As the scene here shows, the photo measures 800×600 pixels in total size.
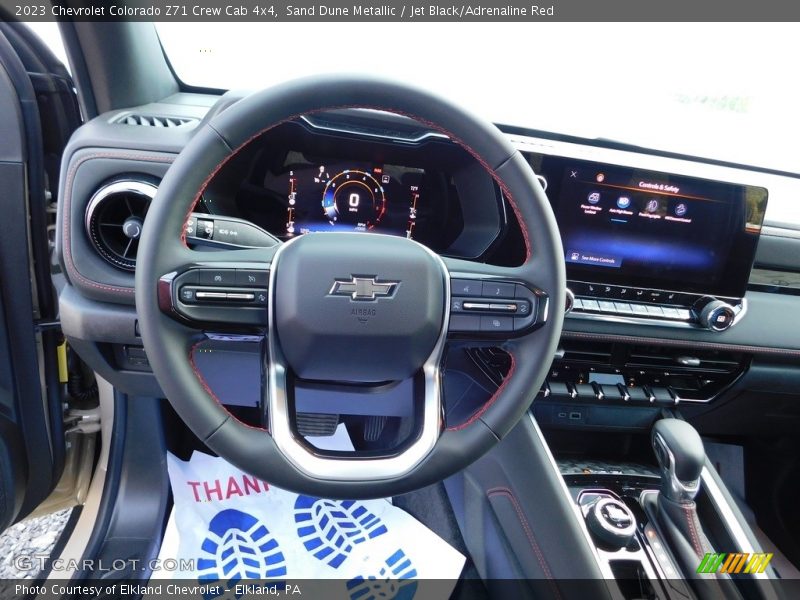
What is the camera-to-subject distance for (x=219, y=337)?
899 mm

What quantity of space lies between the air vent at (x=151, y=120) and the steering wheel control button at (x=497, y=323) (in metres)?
0.80

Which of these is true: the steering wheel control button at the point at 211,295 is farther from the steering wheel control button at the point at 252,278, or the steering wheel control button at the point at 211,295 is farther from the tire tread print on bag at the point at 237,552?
the tire tread print on bag at the point at 237,552

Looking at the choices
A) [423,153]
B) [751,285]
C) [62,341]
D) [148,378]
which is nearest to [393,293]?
[423,153]

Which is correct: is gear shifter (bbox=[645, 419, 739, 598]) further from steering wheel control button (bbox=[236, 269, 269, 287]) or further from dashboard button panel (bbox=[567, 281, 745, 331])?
steering wheel control button (bbox=[236, 269, 269, 287])

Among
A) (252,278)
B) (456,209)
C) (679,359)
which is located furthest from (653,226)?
(252,278)

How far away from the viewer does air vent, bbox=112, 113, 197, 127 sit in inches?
47.2

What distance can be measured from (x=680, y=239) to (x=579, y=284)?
0.27 m

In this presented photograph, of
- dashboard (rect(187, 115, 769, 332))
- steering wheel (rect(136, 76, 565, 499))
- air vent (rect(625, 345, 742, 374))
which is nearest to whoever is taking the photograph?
steering wheel (rect(136, 76, 565, 499))

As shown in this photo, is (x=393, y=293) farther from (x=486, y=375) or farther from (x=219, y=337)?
(x=486, y=375)

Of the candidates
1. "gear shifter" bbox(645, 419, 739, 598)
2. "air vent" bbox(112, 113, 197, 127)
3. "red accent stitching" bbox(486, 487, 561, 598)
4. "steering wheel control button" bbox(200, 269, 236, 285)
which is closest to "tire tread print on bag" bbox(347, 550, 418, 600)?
"red accent stitching" bbox(486, 487, 561, 598)

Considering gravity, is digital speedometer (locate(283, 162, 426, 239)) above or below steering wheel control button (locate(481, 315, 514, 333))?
above

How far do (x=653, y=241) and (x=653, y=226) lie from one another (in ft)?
0.12

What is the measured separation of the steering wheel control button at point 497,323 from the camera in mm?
895

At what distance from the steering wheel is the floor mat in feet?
2.55
